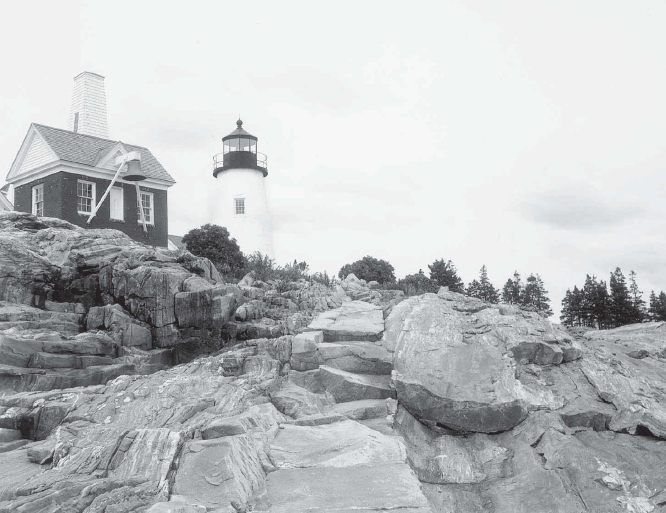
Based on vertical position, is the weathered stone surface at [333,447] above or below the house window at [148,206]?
below

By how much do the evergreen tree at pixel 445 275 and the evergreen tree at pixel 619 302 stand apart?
25.2 ft

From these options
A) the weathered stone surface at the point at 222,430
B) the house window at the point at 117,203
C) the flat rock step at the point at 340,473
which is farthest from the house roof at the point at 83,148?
the flat rock step at the point at 340,473

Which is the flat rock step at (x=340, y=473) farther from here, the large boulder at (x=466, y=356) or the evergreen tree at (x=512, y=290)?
the evergreen tree at (x=512, y=290)

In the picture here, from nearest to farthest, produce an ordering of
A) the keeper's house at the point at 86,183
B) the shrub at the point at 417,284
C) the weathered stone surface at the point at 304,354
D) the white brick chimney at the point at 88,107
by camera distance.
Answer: the weathered stone surface at the point at 304,354 → the shrub at the point at 417,284 → the keeper's house at the point at 86,183 → the white brick chimney at the point at 88,107

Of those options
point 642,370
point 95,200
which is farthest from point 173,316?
point 95,200

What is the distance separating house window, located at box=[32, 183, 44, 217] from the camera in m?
29.7

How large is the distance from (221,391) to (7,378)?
4.38m

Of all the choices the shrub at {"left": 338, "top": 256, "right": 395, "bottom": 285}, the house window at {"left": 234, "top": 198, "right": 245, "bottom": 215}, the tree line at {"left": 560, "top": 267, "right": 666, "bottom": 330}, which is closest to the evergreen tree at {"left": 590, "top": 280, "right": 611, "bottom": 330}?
the tree line at {"left": 560, "top": 267, "right": 666, "bottom": 330}

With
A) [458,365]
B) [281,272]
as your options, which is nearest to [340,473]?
[458,365]

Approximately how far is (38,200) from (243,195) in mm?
12320

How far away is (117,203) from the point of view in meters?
31.0

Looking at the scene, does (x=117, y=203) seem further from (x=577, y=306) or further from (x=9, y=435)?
(x=577, y=306)

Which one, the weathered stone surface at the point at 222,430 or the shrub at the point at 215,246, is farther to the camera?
the shrub at the point at 215,246

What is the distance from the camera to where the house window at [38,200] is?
97.5ft
